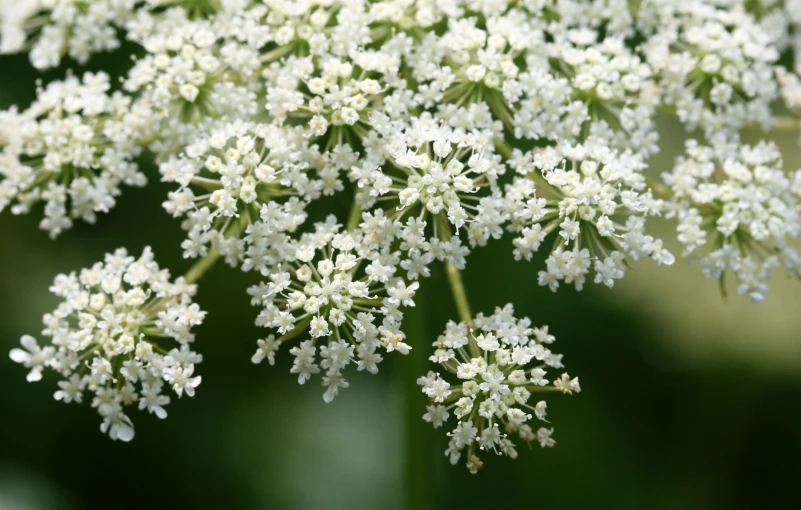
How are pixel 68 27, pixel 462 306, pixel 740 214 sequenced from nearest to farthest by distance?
pixel 462 306 < pixel 740 214 < pixel 68 27

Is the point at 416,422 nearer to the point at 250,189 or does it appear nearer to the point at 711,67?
the point at 250,189

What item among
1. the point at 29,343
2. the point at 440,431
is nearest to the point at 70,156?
the point at 29,343

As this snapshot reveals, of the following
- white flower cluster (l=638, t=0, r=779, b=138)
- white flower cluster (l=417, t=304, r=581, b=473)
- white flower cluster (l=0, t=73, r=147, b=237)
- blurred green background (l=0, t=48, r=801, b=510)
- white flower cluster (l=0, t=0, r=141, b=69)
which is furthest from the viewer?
blurred green background (l=0, t=48, r=801, b=510)

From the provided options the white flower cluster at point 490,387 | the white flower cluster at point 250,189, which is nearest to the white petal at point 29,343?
the white flower cluster at point 250,189

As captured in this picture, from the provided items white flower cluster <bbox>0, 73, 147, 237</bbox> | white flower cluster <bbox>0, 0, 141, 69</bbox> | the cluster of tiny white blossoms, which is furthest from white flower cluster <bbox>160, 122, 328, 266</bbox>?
white flower cluster <bbox>0, 0, 141, 69</bbox>

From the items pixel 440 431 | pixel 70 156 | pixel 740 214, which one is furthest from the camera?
pixel 440 431

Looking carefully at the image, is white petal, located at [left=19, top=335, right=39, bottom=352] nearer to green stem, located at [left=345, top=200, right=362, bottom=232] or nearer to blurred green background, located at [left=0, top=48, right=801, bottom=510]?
green stem, located at [left=345, top=200, right=362, bottom=232]

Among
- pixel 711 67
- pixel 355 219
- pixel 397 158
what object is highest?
pixel 711 67
